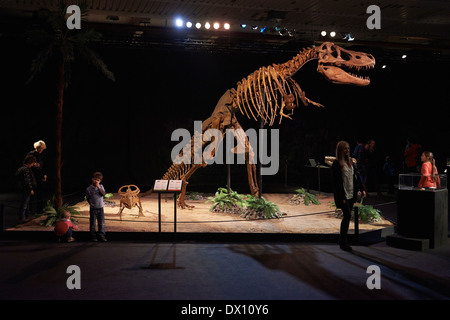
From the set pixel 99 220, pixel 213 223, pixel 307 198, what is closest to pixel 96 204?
pixel 99 220

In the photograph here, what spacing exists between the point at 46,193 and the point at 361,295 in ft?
37.1

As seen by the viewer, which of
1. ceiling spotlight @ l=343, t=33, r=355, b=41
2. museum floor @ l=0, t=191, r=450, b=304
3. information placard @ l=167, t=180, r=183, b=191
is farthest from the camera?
ceiling spotlight @ l=343, t=33, r=355, b=41

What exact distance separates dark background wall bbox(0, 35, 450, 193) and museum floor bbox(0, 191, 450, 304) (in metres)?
7.52

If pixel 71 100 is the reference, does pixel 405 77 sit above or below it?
above

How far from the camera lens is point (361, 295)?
4.76 m

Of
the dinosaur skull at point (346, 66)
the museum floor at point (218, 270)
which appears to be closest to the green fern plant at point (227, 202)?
the museum floor at point (218, 270)

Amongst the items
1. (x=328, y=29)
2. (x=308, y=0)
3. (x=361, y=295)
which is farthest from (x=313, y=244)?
(x=328, y=29)

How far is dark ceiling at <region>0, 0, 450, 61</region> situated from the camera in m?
10.8

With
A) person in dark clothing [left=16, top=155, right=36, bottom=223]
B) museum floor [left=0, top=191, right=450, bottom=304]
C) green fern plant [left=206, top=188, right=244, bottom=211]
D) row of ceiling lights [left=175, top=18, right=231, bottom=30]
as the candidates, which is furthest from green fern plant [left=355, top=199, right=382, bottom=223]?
person in dark clothing [left=16, top=155, right=36, bottom=223]

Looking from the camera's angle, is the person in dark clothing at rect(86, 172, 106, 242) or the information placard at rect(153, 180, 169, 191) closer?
the person in dark clothing at rect(86, 172, 106, 242)

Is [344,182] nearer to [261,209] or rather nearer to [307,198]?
[261,209]

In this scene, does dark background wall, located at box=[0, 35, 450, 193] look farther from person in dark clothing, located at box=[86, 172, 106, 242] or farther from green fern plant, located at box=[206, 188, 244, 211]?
person in dark clothing, located at box=[86, 172, 106, 242]
